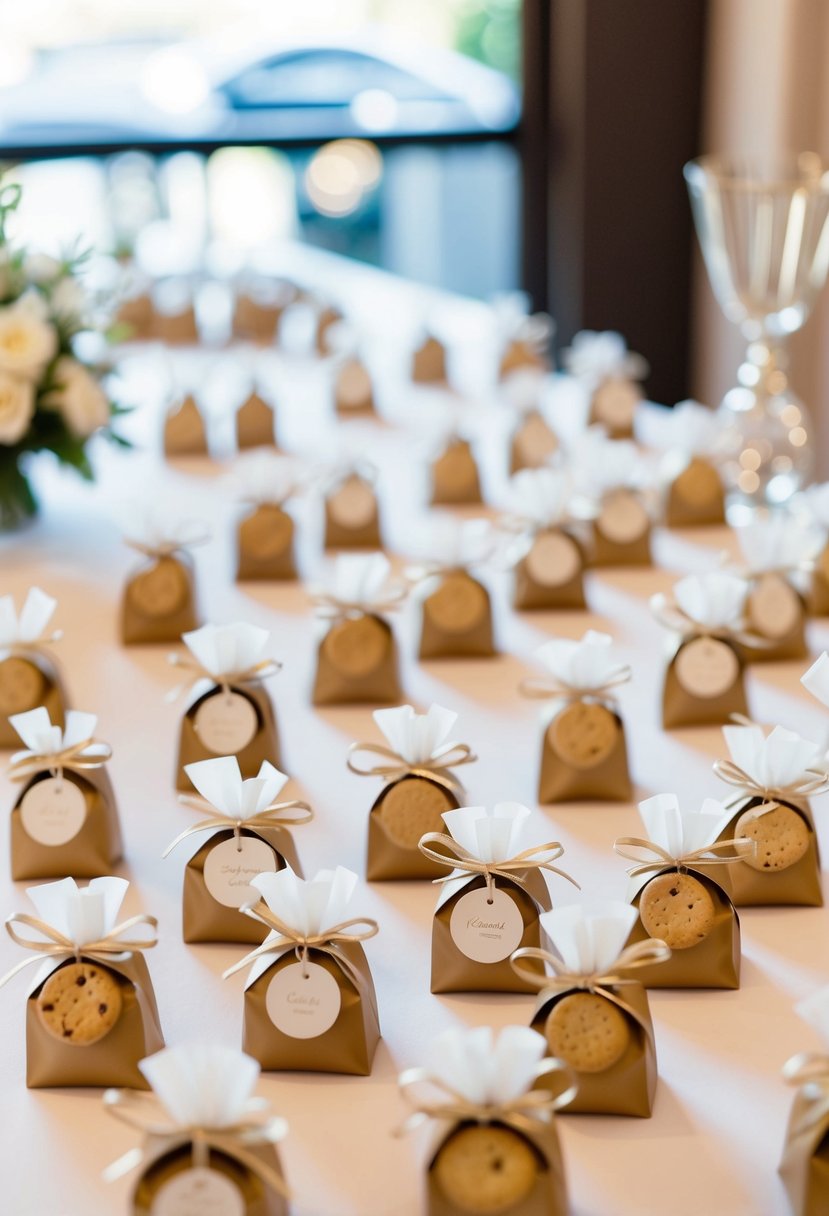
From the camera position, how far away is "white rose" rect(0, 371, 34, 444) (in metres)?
2.04

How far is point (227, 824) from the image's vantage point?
1202 millimetres

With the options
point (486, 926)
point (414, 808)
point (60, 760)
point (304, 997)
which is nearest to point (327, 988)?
point (304, 997)

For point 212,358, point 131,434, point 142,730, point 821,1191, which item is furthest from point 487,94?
point 821,1191

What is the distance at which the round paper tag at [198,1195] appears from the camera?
852mm

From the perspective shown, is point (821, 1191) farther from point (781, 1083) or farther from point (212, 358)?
point (212, 358)

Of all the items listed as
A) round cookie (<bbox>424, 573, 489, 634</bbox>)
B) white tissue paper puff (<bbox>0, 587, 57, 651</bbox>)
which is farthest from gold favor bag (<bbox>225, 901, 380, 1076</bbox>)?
round cookie (<bbox>424, 573, 489, 634</bbox>)

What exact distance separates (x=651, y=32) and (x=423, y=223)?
1064 millimetres

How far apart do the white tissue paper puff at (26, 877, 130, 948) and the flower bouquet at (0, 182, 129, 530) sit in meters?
1.13

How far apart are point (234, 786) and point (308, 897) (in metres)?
0.18

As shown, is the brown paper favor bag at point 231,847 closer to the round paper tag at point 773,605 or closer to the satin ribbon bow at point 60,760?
the satin ribbon bow at point 60,760

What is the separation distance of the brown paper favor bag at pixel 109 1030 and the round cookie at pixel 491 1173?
0.94ft

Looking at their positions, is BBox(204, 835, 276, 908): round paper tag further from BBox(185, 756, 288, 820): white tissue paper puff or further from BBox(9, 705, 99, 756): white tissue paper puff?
BBox(9, 705, 99, 756): white tissue paper puff

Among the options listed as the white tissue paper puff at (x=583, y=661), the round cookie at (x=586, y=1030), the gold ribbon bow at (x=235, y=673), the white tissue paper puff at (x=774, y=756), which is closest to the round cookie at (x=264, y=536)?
the gold ribbon bow at (x=235, y=673)

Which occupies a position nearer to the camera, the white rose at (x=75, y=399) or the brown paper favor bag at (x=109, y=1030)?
the brown paper favor bag at (x=109, y=1030)
